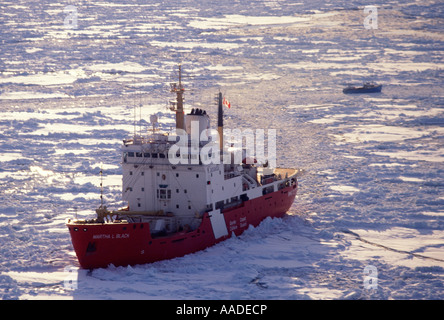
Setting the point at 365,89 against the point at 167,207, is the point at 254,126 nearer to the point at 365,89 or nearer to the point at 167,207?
the point at 365,89

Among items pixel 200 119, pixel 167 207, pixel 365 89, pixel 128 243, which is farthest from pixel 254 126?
pixel 128 243

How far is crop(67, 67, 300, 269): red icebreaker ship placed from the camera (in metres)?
16.7

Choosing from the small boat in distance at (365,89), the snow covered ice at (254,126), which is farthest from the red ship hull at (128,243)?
the small boat in distance at (365,89)

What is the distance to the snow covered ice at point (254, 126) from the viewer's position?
54.1 feet

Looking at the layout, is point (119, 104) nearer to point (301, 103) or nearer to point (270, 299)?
point (301, 103)

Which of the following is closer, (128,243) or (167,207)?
(128,243)

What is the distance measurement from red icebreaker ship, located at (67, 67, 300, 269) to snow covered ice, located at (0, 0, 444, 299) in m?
0.41

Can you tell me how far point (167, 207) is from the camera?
60.8ft

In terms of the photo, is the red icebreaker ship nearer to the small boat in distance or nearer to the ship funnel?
the ship funnel

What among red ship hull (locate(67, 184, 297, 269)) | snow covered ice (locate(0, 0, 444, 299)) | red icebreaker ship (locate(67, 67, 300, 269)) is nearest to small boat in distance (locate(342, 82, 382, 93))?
snow covered ice (locate(0, 0, 444, 299))

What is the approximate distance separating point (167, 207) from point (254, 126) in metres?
13.7

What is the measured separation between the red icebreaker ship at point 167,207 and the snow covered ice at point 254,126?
1.33 ft

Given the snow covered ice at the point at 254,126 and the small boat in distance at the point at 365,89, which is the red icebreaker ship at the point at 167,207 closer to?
the snow covered ice at the point at 254,126

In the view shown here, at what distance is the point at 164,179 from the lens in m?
18.5
